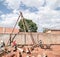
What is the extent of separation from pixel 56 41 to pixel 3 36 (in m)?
5.95

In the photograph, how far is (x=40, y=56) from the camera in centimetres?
1011

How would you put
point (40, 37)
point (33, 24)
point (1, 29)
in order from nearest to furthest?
point (40, 37)
point (1, 29)
point (33, 24)

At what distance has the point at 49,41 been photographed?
20.0 meters

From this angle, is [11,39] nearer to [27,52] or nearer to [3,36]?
[3,36]

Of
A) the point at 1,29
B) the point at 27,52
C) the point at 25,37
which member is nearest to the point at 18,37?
the point at 25,37

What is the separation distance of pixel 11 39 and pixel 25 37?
160 centimetres

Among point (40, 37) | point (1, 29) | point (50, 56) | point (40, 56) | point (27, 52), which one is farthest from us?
point (1, 29)

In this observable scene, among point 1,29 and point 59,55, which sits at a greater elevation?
point 1,29

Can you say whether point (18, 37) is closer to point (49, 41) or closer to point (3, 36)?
point (3, 36)

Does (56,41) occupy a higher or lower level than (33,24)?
lower

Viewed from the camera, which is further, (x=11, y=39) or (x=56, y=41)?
(x=56, y=41)

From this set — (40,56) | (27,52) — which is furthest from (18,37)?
(40,56)

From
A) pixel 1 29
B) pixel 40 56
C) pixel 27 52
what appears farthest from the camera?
pixel 1 29

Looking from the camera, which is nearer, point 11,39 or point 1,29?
point 11,39
